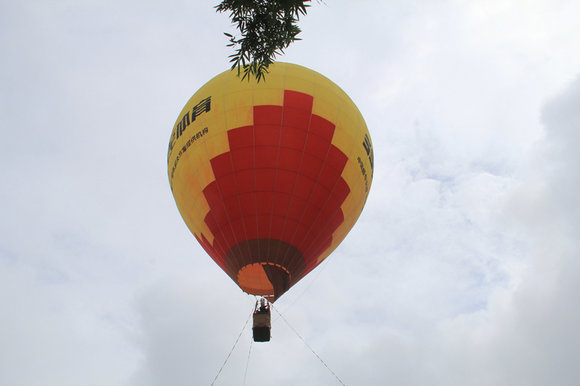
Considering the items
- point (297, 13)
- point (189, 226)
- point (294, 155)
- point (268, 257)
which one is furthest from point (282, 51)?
point (189, 226)

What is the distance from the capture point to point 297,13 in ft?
16.1

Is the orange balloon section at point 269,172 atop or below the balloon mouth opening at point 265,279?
atop

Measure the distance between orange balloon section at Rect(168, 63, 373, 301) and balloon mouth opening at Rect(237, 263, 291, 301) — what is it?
33mm

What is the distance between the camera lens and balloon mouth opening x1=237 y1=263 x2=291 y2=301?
43.0 feet

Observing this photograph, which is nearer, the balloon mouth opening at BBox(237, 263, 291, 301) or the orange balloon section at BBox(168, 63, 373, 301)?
the orange balloon section at BBox(168, 63, 373, 301)

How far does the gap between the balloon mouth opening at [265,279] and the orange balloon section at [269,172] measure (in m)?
0.03

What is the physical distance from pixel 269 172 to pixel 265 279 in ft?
11.7

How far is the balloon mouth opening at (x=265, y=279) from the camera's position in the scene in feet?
43.0

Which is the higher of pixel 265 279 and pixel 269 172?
pixel 269 172

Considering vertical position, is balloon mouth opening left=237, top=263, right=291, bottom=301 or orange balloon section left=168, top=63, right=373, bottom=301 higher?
orange balloon section left=168, top=63, right=373, bottom=301

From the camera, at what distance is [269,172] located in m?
12.5

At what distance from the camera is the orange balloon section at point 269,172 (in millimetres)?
12570

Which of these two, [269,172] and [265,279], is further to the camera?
[265,279]

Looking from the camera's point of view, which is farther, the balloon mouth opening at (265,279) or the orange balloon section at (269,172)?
the balloon mouth opening at (265,279)
